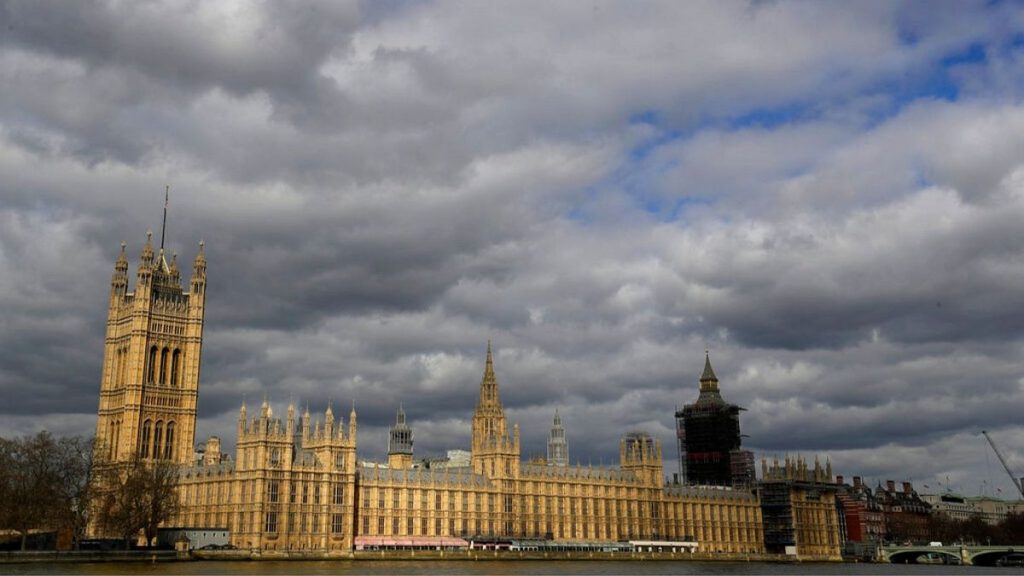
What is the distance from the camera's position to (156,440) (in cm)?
17175

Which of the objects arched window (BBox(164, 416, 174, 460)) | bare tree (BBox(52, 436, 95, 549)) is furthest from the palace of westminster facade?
bare tree (BBox(52, 436, 95, 549))

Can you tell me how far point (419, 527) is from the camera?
149625 millimetres

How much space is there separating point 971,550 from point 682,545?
→ 50.6 metres

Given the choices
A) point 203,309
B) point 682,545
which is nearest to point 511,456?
point 682,545

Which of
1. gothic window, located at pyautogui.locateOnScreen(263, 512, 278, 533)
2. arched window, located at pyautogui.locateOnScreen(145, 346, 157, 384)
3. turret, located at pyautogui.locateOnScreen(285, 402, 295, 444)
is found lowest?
gothic window, located at pyautogui.locateOnScreen(263, 512, 278, 533)

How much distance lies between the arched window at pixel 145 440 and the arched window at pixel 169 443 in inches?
124

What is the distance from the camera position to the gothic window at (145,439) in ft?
554

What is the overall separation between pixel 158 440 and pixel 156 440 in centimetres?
35

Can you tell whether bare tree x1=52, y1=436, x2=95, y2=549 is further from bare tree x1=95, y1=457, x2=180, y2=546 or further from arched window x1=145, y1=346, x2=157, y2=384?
arched window x1=145, y1=346, x2=157, y2=384

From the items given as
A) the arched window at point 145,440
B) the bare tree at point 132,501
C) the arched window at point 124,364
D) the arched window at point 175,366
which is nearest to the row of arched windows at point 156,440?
the arched window at point 145,440

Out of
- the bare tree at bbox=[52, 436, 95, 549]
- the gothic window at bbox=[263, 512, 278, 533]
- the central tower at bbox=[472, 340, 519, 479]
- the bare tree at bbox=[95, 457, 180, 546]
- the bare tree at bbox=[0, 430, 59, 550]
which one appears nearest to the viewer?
the bare tree at bbox=[0, 430, 59, 550]

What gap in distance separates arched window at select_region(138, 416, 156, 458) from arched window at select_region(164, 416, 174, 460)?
3.15 meters

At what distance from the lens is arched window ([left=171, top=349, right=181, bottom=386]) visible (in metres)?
178

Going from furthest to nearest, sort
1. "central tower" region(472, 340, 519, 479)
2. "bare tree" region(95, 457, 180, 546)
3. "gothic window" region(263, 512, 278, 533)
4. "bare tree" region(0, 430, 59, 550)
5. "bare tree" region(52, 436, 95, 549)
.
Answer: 1. "central tower" region(472, 340, 519, 479)
2. "gothic window" region(263, 512, 278, 533)
3. "bare tree" region(95, 457, 180, 546)
4. "bare tree" region(52, 436, 95, 549)
5. "bare tree" region(0, 430, 59, 550)
